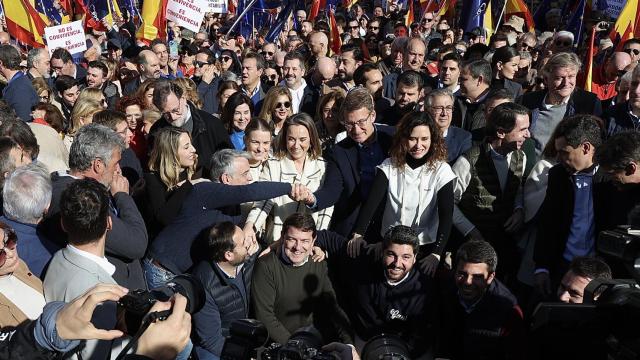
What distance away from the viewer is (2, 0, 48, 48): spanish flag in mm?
11031

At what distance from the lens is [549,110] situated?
5.77 metres

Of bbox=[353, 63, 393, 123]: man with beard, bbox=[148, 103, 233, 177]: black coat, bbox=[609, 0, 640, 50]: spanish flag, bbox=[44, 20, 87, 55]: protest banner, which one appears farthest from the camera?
bbox=[44, 20, 87, 55]: protest banner

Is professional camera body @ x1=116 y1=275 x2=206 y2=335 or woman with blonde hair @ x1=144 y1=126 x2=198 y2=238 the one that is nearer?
professional camera body @ x1=116 y1=275 x2=206 y2=335

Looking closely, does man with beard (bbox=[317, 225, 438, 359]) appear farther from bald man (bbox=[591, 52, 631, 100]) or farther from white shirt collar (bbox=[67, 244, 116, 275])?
bald man (bbox=[591, 52, 631, 100])

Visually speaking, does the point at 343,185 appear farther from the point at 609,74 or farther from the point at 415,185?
the point at 609,74

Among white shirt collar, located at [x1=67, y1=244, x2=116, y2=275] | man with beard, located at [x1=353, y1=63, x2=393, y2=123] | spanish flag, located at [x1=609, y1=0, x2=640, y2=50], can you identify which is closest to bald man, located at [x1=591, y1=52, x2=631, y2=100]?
spanish flag, located at [x1=609, y1=0, x2=640, y2=50]

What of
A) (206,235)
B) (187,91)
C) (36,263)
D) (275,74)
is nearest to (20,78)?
(187,91)

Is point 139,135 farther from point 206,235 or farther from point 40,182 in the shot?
point 40,182

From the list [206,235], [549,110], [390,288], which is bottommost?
[390,288]

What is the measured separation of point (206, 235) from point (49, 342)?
2.24m

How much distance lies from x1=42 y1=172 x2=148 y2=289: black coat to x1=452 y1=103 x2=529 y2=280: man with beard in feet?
6.60

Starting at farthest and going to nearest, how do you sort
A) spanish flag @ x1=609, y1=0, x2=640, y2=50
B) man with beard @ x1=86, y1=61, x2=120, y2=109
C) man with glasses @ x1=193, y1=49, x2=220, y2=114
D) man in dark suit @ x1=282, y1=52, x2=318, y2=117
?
spanish flag @ x1=609, y1=0, x2=640, y2=50
man with glasses @ x1=193, y1=49, x2=220, y2=114
man with beard @ x1=86, y1=61, x2=120, y2=109
man in dark suit @ x1=282, y1=52, x2=318, y2=117

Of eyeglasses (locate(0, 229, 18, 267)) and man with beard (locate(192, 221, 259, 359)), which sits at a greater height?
eyeglasses (locate(0, 229, 18, 267))

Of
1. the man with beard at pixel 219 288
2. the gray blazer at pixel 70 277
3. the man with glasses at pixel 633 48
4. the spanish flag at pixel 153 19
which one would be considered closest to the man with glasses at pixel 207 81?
the spanish flag at pixel 153 19
